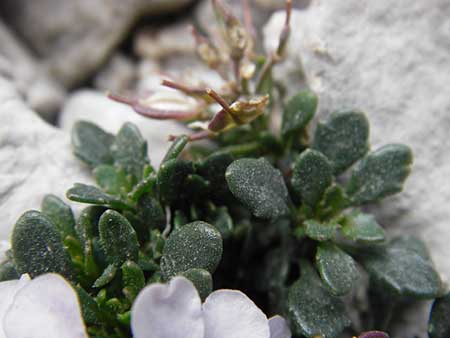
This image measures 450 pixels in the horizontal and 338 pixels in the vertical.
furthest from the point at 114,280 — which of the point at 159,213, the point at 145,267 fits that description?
the point at 159,213

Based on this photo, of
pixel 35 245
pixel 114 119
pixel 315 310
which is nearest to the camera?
pixel 35 245

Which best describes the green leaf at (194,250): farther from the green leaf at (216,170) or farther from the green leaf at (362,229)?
the green leaf at (362,229)

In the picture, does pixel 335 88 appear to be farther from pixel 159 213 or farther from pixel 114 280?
pixel 114 280

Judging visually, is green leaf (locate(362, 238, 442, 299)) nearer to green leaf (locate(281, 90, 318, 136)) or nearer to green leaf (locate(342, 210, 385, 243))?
green leaf (locate(342, 210, 385, 243))

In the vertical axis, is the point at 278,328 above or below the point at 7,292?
below

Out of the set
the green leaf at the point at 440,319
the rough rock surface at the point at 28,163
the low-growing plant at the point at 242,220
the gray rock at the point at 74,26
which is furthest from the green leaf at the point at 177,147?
the gray rock at the point at 74,26

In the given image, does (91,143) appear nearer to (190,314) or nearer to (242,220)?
(242,220)

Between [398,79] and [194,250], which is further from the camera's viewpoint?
[398,79]

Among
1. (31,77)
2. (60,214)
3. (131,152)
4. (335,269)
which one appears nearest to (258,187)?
(335,269)
